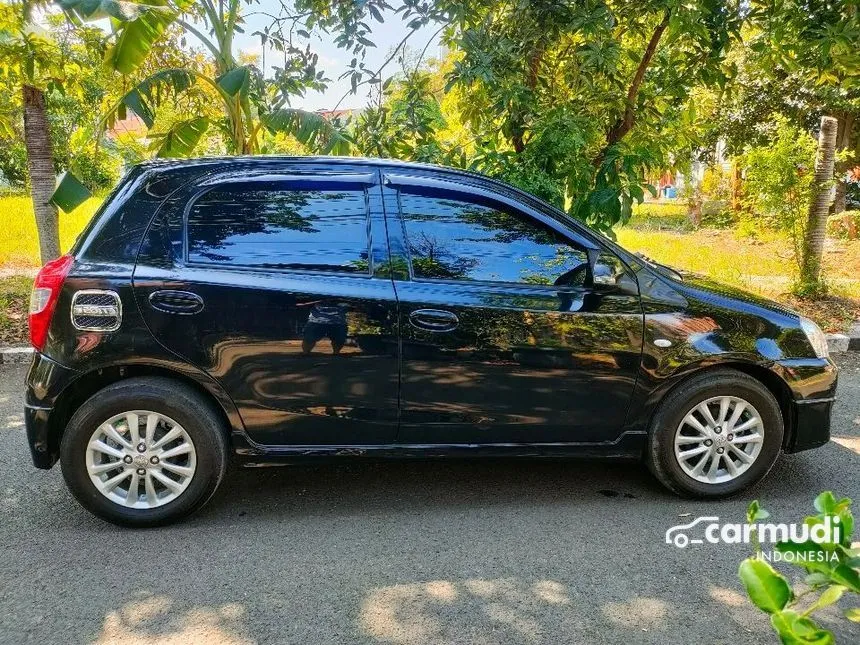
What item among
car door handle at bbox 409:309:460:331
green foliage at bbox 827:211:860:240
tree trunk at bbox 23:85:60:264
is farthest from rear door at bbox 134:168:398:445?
green foliage at bbox 827:211:860:240

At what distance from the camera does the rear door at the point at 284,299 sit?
338 centimetres

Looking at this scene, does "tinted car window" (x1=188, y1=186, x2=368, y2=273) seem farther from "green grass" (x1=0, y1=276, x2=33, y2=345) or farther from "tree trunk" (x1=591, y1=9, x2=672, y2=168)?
"green grass" (x1=0, y1=276, x2=33, y2=345)

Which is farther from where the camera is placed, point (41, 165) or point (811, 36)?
point (41, 165)

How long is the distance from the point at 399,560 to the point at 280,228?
1.73m

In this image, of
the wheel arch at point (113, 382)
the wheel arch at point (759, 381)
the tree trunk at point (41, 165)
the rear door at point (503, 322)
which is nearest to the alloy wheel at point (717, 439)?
the wheel arch at point (759, 381)

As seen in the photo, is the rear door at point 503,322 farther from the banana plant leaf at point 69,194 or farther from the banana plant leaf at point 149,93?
the banana plant leaf at point 69,194

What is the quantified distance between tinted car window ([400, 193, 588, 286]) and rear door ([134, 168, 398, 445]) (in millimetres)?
217

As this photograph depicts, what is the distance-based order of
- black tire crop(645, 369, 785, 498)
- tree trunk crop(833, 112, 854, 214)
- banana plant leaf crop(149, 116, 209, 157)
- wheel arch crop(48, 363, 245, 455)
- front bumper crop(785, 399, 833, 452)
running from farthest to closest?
tree trunk crop(833, 112, 854, 214)
banana plant leaf crop(149, 116, 209, 157)
front bumper crop(785, 399, 833, 452)
black tire crop(645, 369, 785, 498)
wheel arch crop(48, 363, 245, 455)

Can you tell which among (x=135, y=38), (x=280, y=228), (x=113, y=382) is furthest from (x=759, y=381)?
(x=135, y=38)

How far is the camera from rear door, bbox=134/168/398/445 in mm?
3375

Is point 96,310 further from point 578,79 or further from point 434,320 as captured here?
point 578,79

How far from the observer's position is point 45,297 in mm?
3361

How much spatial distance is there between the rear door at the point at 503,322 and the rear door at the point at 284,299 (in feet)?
0.48

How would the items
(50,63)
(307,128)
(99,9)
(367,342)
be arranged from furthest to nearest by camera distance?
(50,63) < (307,128) < (99,9) < (367,342)
